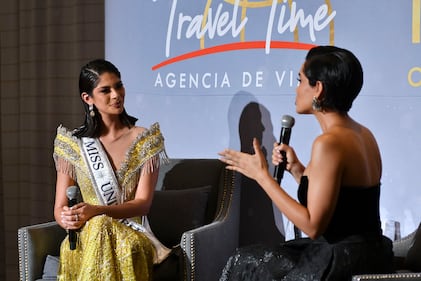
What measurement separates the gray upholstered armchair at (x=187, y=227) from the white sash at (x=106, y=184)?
71 millimetres

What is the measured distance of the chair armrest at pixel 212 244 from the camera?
2988mm

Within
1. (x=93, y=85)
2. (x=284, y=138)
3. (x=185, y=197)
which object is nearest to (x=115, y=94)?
(x=93, y=85)

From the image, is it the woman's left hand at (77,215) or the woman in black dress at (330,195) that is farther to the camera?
the woman's left hand at (77,215)

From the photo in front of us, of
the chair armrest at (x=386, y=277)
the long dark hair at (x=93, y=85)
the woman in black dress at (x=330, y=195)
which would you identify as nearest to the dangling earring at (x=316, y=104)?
the woman in black dress at (x=330, y=195)

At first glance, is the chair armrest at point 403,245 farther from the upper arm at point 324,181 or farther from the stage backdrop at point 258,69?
the upper arm at point 324,181

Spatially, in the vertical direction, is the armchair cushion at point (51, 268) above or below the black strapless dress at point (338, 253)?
below

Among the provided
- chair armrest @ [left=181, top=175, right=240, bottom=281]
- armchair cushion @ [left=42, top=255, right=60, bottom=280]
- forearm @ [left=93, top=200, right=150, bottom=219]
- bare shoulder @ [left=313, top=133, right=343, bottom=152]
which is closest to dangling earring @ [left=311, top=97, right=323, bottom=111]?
bare shoulder @ [left=313, top=133, right=343, bottom=152]

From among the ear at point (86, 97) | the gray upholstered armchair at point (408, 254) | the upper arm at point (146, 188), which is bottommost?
the gray upholstered armchair at point (408, 254)

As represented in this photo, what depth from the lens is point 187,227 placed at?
11.2 feet

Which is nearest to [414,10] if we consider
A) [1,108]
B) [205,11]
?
[205,11]

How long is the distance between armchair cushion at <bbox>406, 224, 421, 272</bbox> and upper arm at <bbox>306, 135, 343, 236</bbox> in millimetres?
680

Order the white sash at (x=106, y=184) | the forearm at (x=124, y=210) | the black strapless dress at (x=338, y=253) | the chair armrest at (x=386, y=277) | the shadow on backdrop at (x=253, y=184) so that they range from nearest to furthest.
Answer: the chair armrest at (x=386, y=277)
the black strapless dress at (x=338, y=253)
the forearm at (x=124, y=210)
the white sash at (x=106, y=184)
the shadow on backdrop at (x=253, y=184)

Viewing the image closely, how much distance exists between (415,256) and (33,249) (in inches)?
64.6

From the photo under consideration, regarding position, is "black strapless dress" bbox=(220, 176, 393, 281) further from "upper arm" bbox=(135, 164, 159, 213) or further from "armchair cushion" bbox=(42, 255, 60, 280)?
"armchair cushion" bbox=(42, 255, 60, 280)
